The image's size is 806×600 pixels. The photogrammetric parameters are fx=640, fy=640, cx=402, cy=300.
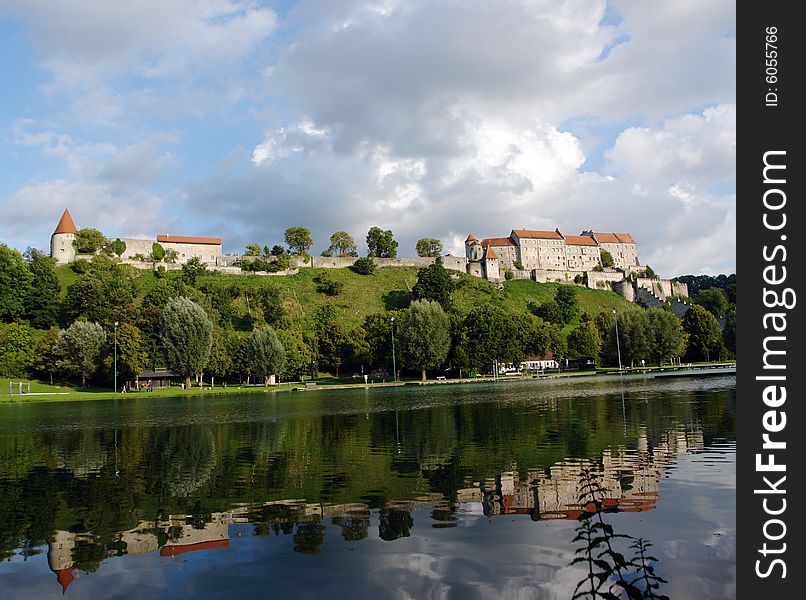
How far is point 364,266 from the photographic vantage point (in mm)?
137125

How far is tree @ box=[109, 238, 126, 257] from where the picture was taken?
406 feet

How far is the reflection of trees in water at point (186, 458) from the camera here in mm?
15641

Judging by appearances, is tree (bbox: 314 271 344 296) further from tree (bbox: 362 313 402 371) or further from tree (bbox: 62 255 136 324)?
tree (bbox: 62 255 136 324)

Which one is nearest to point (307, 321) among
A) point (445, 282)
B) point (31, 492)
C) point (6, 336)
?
point (445, 282)

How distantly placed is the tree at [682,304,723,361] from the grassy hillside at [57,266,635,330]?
1987 centimetres

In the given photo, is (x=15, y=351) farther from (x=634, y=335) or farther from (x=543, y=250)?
(x=543, y=250)

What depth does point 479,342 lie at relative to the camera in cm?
8962

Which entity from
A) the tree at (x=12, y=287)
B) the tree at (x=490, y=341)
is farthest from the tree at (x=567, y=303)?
the tree at (x=12, y=287)

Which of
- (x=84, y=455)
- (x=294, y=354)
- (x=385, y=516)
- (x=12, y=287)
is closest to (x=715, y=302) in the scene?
(x=294, y=354)

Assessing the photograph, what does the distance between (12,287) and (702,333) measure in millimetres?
109174

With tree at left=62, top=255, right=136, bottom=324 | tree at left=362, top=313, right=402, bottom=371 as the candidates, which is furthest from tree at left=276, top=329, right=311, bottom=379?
tree at left=62, top=255, right=136, bottom=324

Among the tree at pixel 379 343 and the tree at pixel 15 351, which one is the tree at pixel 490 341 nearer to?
the tree at pixel 379 343
